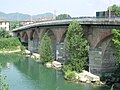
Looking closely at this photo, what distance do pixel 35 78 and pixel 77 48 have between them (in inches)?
270

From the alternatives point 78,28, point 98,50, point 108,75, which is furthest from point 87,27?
point 108,75

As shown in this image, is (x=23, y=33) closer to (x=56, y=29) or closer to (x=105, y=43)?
(x=56, y=29)

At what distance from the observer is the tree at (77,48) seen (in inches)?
1369

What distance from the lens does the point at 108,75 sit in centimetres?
3422

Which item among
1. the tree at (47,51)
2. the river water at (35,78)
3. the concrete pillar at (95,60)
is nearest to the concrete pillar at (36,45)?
the river water at (35,78)

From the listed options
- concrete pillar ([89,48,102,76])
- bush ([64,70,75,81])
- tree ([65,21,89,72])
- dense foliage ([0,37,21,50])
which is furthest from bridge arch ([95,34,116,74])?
dense foliage ([0,37,21,50])

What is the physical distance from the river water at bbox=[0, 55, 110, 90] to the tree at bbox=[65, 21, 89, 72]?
2273mm

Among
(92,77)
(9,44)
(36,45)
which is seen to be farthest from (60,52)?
(9,44)

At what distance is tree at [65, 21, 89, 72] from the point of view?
34781mm

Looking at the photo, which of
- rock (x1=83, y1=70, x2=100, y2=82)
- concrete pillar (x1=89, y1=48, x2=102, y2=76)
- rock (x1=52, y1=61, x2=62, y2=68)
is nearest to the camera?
rock (x1=83, y1=70, x2=100, y2=82)

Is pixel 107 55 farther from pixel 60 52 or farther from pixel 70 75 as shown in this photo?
pixel 60 52

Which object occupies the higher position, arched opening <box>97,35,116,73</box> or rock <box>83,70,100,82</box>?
arched opening <box>97,35,116,73</box>

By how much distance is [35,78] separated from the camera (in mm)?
37938

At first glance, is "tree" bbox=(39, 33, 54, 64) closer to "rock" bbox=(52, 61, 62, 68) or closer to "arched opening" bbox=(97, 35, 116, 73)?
"rock" bbox=(52, 61, 62, 68)
